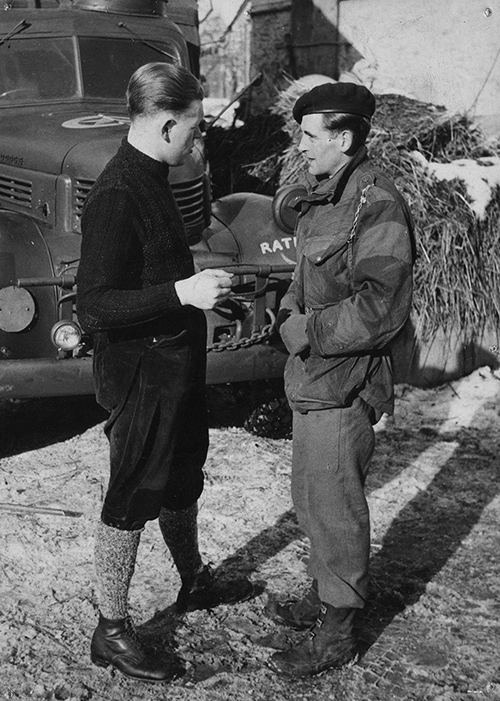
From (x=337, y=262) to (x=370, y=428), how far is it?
1.94 feet

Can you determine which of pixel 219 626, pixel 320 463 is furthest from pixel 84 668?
pixel 320 463

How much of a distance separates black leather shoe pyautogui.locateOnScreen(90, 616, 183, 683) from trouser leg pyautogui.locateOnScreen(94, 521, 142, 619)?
0.05m

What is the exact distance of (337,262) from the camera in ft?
9.87

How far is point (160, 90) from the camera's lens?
112 inches

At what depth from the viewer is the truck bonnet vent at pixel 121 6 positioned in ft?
20.7

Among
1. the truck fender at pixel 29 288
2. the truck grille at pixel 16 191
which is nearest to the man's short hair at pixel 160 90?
the truck fender at pixel 29 288

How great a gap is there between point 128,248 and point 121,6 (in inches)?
161

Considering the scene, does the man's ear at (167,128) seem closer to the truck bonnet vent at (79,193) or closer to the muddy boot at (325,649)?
the muddy boot at (325,649)

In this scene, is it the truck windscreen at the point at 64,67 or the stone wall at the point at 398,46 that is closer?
the truck windscreen at the point at 64,67

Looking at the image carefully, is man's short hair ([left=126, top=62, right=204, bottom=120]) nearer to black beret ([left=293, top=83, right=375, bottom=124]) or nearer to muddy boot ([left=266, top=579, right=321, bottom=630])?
black beret ([left=293, top=83, right=375, bottom=124])

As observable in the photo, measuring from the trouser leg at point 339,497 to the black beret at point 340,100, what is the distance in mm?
952

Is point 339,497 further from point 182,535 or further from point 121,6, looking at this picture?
point 121,6

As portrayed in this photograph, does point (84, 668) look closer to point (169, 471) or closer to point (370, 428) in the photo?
point (169, 471)

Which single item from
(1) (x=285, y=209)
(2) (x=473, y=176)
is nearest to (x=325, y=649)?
Result: (1) (x=285, y=209)
